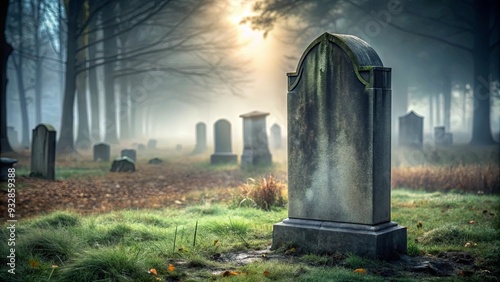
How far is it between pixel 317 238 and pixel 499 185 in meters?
7.99

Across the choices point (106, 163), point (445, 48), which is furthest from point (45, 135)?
point (445, 48)

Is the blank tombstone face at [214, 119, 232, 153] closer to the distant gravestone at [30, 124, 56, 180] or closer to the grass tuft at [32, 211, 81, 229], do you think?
the distant gravestone at [30, 124, 56, 180]

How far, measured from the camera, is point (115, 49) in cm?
3600

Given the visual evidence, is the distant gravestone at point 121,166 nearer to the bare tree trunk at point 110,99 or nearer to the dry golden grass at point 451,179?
the dry golden grass at point 451,179

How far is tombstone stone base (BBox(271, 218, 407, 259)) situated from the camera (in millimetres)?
6812

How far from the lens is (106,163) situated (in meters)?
23.5

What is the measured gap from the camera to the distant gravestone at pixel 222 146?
2408 centimetres

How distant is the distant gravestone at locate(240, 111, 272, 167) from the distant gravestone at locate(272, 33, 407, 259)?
13899mm

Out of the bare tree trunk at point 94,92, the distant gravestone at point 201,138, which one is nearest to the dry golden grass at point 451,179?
the distant gravestone at point 201,138

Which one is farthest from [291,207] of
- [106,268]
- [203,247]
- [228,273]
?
[106,268]

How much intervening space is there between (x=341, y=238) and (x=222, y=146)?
17.8 meters

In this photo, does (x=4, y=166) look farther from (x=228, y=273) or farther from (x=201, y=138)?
(x=201, y=138)

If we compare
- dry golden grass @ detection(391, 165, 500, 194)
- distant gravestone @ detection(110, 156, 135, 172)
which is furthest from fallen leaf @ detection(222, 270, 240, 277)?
distant gravestone @ detection(110, 156, 135, 172)

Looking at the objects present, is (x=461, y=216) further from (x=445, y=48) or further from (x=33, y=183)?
(x=445, y=48)
